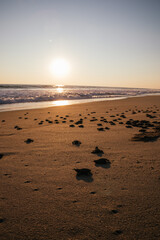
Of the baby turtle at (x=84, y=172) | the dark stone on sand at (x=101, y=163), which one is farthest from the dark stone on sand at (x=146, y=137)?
the baby turtle at (x=84, y=172)

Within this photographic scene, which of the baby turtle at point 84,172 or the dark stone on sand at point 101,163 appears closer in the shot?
the baby turtle at point 84,172

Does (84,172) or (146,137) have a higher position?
(146,137)

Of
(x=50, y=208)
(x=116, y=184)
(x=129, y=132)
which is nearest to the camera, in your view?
(x=50, y=208)

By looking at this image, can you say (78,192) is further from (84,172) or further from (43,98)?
(43,98)

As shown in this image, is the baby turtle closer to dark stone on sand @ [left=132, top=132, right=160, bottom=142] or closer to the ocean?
dark stone on sand @ [left=132, top=132, right=160, bottom=142]

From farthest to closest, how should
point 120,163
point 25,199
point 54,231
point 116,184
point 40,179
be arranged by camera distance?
point 120,163, point 40,179, point 116,184, point 25,199, point 54,231

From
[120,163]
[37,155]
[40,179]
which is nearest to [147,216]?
[120,163]

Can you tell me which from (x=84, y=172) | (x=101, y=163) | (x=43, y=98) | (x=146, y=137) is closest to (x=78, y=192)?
(x=84, y=172)

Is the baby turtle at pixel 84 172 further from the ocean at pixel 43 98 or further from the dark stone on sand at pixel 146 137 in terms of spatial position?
the ocean at pixel 43 98

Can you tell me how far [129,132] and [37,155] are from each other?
368 centimetres

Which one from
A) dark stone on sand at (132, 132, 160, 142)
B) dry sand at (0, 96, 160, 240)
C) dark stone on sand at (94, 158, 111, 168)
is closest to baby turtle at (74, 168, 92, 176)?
dry sand at (0, 96, 160, 240)

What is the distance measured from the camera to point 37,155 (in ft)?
14.5

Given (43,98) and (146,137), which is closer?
(146,137)

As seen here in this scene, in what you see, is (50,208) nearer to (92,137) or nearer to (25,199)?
(25,199)
